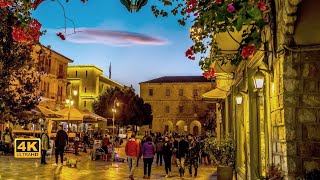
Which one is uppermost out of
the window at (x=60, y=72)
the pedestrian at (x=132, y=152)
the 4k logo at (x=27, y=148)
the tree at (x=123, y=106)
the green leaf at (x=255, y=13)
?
the window at (x=60, y=72)

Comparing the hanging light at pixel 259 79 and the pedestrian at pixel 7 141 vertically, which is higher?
the hanging light at pixel 259 79

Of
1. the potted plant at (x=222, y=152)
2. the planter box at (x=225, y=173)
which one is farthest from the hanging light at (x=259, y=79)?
the potted plant at (x=222, y=152)

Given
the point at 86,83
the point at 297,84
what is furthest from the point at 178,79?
the point at 297,84

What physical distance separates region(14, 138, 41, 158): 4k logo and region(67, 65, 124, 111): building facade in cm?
6708

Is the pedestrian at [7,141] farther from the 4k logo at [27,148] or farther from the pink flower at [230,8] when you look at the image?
the pink flower at [230,8]

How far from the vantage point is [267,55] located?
692cm

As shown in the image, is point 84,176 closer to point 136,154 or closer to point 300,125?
point 136,154

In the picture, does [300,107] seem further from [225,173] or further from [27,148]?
[225,173]

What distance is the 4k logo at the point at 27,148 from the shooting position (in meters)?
7.58

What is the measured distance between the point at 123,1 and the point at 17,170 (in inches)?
516

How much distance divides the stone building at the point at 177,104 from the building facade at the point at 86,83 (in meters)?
10.1

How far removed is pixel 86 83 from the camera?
3041 inches

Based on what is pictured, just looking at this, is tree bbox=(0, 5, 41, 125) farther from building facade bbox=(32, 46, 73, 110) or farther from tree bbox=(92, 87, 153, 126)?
tree bbox=(92, 87, 153, 126)

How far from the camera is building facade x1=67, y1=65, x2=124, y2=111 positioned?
2925 inches
